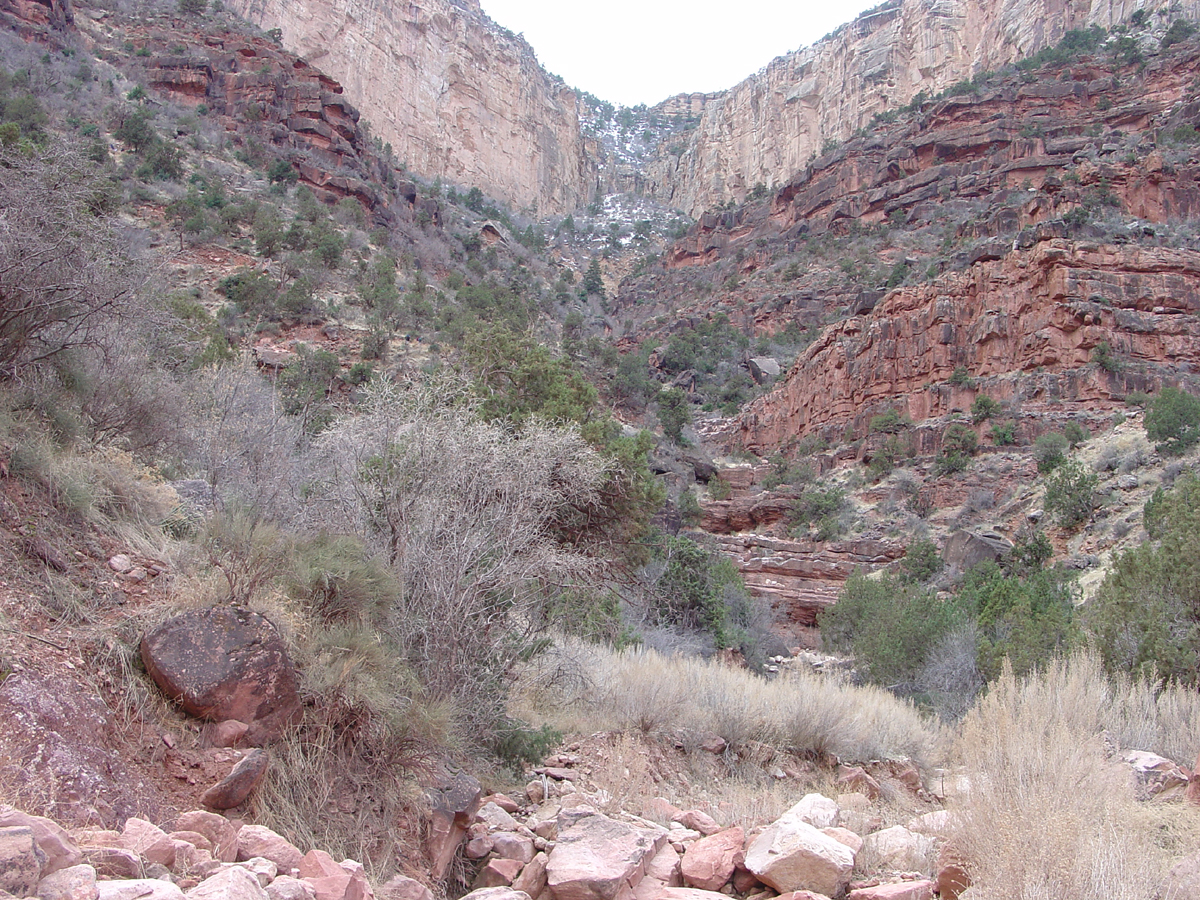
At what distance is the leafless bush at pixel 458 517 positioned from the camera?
557cm

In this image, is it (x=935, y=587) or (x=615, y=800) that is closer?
(x=615, y=800)

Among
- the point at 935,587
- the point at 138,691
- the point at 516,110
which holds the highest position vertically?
the point at 516,110

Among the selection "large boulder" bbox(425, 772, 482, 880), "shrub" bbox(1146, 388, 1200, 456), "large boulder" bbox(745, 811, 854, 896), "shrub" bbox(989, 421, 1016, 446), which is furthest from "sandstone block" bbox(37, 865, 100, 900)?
"shrub" bbox(989, 421, 1016, 446)

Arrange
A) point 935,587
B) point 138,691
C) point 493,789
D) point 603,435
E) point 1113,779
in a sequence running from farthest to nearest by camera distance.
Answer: point 935,587 → point 603,435 → point 493,789 → point 1113,779 → point 138,691

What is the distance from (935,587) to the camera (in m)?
21.6

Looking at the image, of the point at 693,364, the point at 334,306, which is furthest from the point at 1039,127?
the point at 334,306

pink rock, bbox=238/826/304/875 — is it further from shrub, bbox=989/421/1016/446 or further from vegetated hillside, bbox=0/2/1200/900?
shrub, bbox=989/421/1016/446

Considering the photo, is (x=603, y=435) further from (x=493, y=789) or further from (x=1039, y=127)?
(x=1039, y=127)

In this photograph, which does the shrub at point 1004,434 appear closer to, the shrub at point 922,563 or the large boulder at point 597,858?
the shrub at point 922,563

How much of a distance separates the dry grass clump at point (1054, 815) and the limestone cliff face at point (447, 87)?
7213 cm

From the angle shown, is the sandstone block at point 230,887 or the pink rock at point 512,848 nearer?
the sandstone block at point 230,887

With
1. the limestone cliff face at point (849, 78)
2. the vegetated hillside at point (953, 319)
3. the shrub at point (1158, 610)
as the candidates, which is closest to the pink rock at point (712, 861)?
the shrub at point (1158, 610)

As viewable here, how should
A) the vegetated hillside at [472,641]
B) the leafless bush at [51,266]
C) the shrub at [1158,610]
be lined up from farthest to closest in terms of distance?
the shrub at [1158,610]
the leafless bush at [51,266]
the vegetated hillside at [472,641]

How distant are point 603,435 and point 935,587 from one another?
14909mm
